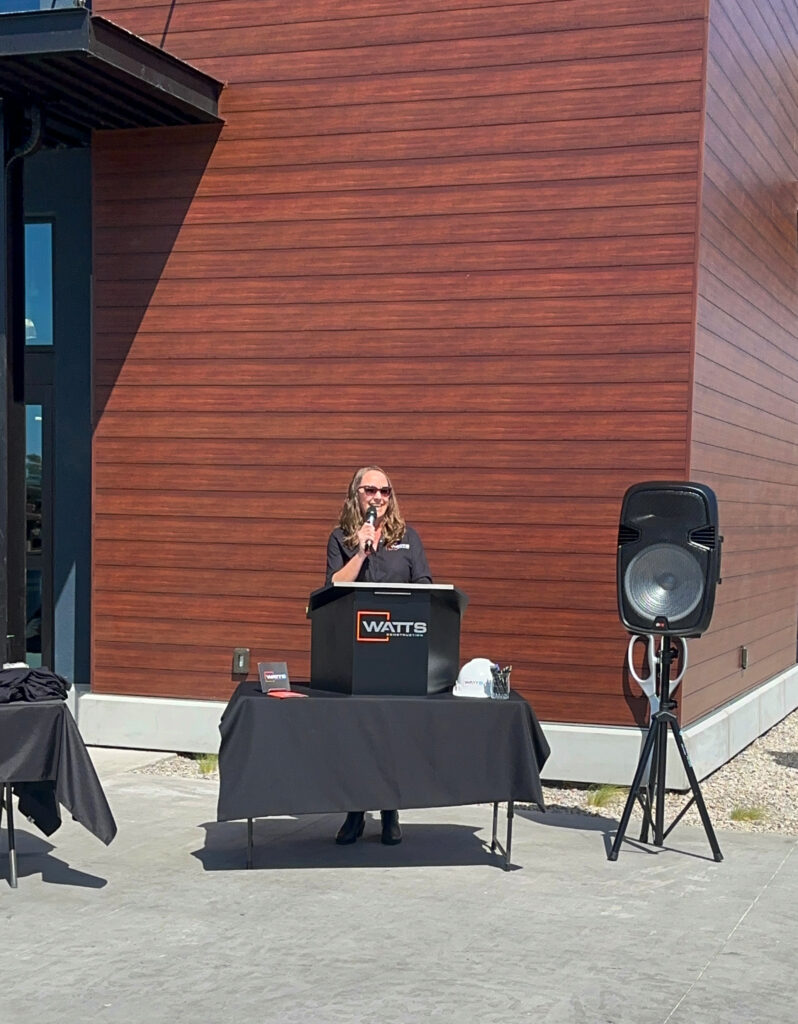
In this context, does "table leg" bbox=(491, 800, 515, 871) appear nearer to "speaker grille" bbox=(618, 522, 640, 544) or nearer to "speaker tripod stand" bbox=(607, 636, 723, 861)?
"speaker tripod stand" bbox=(607, 636, 723, 861)

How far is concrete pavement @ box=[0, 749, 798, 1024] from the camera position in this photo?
4312 mm

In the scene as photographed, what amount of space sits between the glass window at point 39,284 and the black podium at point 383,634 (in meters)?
4.52

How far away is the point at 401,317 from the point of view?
805 cm

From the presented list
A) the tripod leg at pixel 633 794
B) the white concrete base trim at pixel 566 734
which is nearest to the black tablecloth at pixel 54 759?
the tripod leg at pixel 633 794

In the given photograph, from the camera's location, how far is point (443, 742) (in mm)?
5730

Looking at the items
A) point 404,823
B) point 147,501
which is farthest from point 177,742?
point 404,823

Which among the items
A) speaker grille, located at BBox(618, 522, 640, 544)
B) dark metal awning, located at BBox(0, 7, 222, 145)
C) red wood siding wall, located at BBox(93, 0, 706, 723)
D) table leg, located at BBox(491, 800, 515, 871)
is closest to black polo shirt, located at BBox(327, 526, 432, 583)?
speaker grille, located at BBox(618, 522, 640, 544)

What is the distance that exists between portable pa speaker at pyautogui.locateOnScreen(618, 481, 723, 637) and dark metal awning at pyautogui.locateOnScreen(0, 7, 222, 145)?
360 cm

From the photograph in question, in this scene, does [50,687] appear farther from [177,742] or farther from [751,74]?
[751,74]

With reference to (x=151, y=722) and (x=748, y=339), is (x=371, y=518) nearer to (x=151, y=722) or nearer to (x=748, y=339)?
(x=151, y=722)

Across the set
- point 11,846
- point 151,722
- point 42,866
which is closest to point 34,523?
point 151,722

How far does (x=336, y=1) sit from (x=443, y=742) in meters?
4.69

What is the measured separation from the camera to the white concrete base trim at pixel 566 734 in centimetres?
762

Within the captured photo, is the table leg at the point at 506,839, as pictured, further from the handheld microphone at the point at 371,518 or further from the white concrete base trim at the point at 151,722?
the white concrete base trim at the point at 151,722
